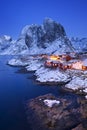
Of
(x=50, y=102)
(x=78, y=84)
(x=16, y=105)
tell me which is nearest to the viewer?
(x=50, y=102)

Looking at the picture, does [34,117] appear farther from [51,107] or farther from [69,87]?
[69,87]

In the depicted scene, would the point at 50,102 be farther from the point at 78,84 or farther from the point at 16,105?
the point at 78,84

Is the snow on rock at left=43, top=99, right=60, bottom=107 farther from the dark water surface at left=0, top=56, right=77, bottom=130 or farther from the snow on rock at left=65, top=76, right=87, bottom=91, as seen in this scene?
the snow on rock at left=65, top=76, right=87, bottom=91

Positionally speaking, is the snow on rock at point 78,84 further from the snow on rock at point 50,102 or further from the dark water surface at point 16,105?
the snow on rock at point 50,102

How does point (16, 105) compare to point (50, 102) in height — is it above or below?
below

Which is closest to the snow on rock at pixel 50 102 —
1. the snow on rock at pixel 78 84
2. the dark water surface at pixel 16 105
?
the dark water surface at pixel 16 105

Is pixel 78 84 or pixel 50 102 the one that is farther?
pixel 78 84

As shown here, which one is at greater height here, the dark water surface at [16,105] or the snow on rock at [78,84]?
the snow on rock at [78,84]

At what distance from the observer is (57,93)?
4753 centimetres

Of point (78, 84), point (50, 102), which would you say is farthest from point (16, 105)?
point (78, 84)

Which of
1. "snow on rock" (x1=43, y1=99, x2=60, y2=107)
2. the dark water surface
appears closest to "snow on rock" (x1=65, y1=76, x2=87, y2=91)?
the dark water surface

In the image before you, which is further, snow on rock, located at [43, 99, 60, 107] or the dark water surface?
snow on rock, located at [43, 99, 60, 107]

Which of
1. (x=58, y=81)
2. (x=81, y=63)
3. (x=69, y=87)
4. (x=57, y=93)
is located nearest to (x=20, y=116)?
(x=57, y=93)

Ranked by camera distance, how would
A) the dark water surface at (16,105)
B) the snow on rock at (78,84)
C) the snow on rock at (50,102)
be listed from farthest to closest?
1. the snow on rock at (78,84)
2. the snow on rock at (50,102)
3. the dark water surface at (16,105)
